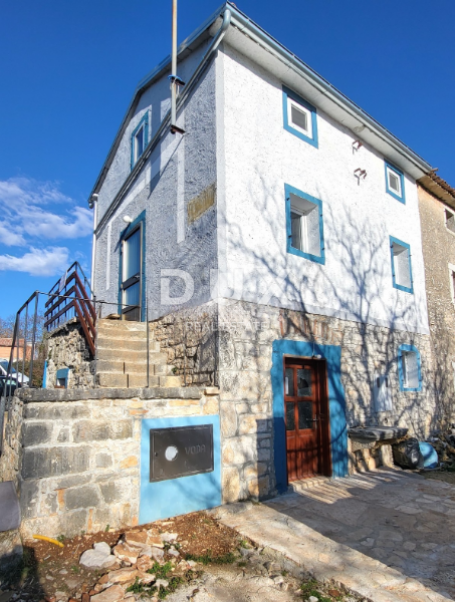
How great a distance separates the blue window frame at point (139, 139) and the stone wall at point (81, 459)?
610cm

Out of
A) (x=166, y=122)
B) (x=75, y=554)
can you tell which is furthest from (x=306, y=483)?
(x=166, y=122)

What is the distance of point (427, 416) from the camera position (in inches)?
346

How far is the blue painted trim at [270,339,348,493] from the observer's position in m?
5.49

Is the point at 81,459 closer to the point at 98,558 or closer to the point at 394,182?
the point at 98,558

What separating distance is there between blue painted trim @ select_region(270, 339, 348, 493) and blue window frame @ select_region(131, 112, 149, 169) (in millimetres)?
5377

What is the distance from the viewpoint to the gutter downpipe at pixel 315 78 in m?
6.03

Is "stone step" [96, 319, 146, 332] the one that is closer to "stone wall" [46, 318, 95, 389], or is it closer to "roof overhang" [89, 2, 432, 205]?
"stone wall" [46, 318, 95, 389]

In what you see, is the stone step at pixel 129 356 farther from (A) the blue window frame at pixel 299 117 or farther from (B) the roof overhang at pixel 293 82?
(B) the roof overhang at pixel 293 82

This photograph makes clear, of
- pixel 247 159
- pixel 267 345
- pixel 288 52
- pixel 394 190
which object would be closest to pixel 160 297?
pixel 267 345

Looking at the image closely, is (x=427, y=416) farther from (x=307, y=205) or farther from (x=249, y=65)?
(x=249, y=65)

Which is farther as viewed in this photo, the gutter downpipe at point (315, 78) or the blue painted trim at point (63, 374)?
the blue painted trim at point (63, 374)

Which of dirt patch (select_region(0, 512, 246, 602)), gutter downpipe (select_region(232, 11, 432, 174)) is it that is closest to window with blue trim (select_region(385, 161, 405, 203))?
gutter downpipe (select_region(232, 11, 432, 174))

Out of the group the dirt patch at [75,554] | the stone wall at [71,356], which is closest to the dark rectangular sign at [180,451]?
the dirt patch at [75,554]

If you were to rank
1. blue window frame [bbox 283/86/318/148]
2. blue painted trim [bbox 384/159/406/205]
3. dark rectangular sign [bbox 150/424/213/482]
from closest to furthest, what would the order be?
dark rectangular sign [bbox 150/424/213/482] → blue window frame [bbox 283/86/318/148] → blue painted trim [bbox 384/159/406/205]
